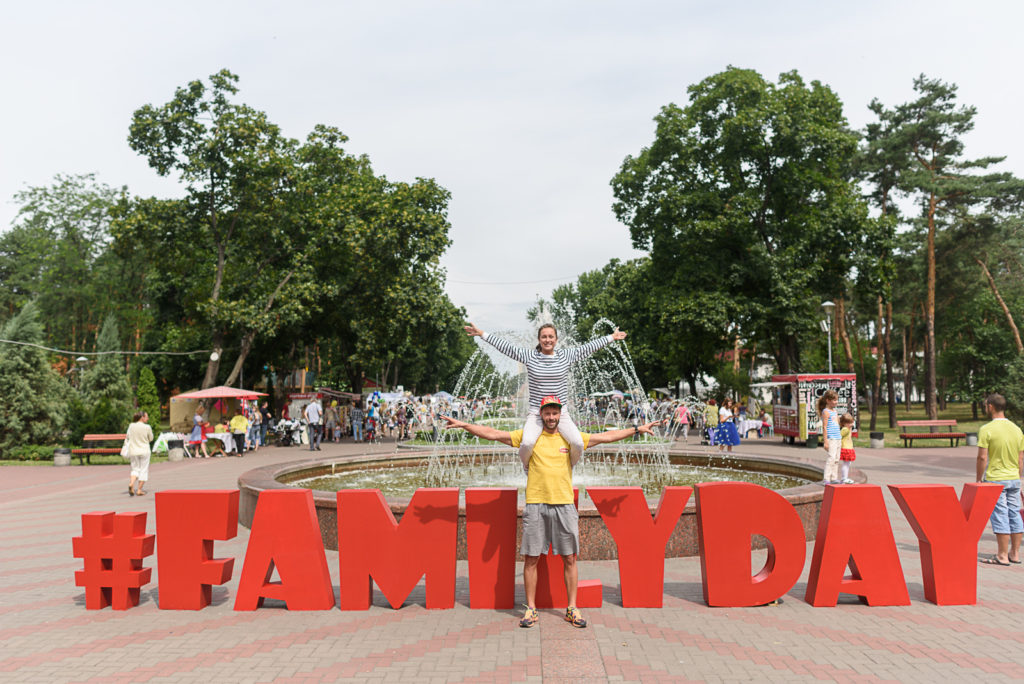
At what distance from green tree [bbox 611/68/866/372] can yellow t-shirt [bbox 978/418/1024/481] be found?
19810 millimetres

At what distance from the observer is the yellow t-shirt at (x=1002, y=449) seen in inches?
280

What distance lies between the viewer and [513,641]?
5031 millimetres

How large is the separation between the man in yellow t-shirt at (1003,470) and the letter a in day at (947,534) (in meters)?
1.34

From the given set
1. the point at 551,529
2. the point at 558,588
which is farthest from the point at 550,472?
the point at 558,588

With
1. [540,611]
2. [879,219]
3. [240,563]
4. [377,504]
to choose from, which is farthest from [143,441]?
[879,219]

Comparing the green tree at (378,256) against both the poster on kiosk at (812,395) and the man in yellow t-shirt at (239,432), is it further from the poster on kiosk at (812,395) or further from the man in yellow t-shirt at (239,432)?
the poster on kiosk at (812,395)

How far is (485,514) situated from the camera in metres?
5.88

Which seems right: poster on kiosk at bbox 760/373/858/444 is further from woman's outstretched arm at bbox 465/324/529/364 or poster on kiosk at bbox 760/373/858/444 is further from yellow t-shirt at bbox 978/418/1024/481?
woman's outstretched arm at bbox 465/324/529/364

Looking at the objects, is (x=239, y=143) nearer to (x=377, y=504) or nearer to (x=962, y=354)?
(x=377, y=504)

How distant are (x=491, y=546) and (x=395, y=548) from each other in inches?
32.5

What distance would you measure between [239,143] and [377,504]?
23564mm

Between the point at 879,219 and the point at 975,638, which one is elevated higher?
the point at 879,219

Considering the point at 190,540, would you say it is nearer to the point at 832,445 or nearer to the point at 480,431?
the point at 480,431

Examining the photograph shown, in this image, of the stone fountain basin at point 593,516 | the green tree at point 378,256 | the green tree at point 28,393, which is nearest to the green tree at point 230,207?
the green tree at point 378,256
